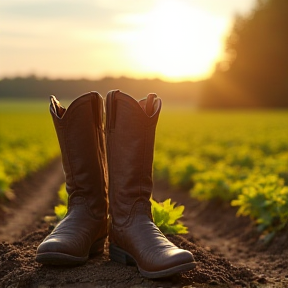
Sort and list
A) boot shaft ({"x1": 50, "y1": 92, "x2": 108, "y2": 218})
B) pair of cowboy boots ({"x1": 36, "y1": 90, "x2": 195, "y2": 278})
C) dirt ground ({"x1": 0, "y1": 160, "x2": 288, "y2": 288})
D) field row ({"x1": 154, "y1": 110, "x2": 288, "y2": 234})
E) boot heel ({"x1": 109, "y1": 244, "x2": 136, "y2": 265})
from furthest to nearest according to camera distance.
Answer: field row ({"x1": 154, "y1": 110, "x2": 288, "y2": 234}), boot shaft ({"x1": 50, "y1": 92, "x2": 108, "y2": 218}), boot heel ({"x1": 109, "y1": 244, "x2": 136, "y2": 265}), pair of cowboy boots ({"x1": 36, "y1": 90, "x2": 195, "y2": 278}), dirt ground ({"x1": 0, "y1": 160, "x2": 288, "y2": 288})

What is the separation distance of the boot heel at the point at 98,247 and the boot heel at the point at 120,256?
125 millimetres

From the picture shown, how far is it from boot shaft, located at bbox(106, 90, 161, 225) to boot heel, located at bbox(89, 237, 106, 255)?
9.3 inches

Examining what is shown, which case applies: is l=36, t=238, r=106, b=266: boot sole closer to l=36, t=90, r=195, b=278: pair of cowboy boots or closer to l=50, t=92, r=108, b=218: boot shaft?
l=36, t=90, r=195, b=278: pair of cowboy boots

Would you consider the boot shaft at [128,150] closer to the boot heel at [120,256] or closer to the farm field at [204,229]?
the boot heel at [120,256]

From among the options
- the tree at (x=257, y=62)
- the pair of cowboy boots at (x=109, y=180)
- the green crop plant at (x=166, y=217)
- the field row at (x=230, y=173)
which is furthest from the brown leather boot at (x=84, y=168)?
the tree at (x=257, y=62)

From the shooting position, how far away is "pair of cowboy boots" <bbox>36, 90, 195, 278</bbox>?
331cm

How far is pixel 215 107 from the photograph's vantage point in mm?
65125

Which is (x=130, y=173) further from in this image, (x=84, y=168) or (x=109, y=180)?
(x=84, y=168)

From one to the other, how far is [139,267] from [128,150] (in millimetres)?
754

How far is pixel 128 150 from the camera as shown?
3438 millimetres

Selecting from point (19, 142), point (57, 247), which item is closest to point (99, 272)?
point (57, 247)

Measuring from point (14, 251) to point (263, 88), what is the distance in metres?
59.2

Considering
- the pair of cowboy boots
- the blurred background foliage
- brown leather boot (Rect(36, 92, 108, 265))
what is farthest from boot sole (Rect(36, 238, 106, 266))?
the blurred background foliage

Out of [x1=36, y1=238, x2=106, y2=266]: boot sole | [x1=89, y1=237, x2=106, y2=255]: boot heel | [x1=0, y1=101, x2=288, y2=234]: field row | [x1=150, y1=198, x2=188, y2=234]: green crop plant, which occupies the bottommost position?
[x1=0, y1=101, x2=288, y2=234]: field row
